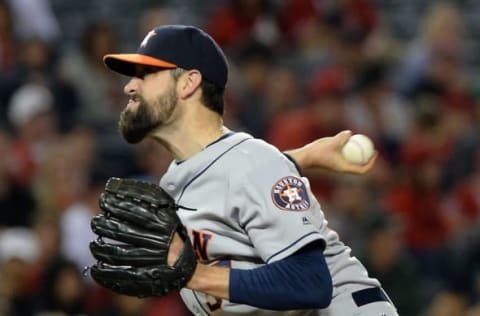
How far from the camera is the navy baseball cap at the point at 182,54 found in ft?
12.8

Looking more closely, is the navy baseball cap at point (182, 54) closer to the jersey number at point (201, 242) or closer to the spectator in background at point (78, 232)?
the jersey number at point (201, 242)

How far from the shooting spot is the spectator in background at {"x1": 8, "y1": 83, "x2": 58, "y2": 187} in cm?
856

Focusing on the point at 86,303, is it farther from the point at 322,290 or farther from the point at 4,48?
the point at 322,290

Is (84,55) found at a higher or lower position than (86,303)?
higher

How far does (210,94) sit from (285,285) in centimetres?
73

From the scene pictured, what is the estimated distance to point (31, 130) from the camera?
342 inches

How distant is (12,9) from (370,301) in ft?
21.4

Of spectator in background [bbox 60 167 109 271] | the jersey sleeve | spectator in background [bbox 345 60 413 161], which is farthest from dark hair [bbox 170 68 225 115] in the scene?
spectator in background [bbox 345 60 413 161]

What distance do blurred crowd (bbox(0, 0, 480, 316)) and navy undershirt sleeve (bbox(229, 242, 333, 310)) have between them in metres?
3.85

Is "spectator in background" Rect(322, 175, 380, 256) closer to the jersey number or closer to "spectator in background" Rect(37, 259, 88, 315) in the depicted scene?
"spectator in background" Rect(37, 259, 88, 315)

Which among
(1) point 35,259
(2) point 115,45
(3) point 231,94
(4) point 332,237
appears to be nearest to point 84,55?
(2) point 115,45

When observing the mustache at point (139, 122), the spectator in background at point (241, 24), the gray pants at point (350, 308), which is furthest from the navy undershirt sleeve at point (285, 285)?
the spectator in background at point (241, 24)

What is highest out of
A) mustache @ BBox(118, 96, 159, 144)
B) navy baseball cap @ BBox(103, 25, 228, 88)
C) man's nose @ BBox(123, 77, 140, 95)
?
navy baseball cap @ BBox(103, 25, 228, 88)

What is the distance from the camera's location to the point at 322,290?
144 inches
